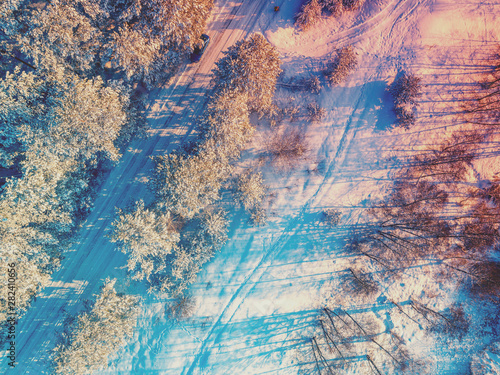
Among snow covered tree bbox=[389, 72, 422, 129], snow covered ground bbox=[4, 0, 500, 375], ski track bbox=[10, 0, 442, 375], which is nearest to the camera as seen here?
snow covered tree bbox=[389, 72, 422, 129]

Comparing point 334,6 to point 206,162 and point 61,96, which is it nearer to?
point 206,162

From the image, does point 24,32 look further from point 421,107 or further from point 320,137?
point 421,107

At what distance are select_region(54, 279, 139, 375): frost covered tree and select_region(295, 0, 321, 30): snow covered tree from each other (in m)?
25.0

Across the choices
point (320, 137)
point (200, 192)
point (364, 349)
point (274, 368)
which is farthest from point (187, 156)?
point (364, 349)

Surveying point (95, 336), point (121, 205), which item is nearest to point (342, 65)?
point (121, 205)

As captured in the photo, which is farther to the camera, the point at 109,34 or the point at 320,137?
the point at 320,137

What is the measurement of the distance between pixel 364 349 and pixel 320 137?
60.9 feet

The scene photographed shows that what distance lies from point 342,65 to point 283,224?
1398 cm

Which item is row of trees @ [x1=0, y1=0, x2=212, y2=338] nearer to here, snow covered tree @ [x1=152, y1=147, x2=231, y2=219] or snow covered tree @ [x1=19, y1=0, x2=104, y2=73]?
snow covered tree @ [x1=19, y1=0, x2=104, y2=73]

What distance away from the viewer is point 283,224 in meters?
22.7

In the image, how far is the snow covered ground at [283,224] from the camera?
22.2 m

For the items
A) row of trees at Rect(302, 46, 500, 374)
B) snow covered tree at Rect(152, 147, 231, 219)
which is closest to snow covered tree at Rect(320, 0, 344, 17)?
row of trees at Rect(302, 46, 500, 374)

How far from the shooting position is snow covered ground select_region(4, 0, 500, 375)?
2223 centimetres

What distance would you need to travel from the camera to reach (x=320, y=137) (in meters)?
22.6
